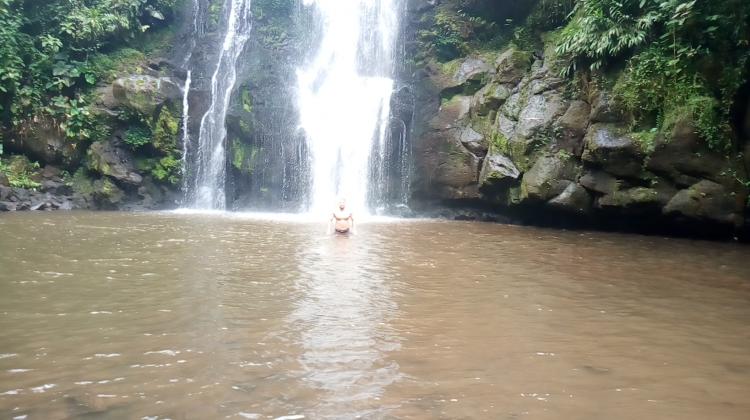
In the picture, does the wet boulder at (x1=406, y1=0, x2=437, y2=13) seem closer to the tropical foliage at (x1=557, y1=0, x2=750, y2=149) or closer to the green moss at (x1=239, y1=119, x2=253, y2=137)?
the green moss at (x1=239, y1=119, x2=253, y2=137)

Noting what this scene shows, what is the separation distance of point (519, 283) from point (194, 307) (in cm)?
390

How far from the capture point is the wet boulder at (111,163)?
16.8 m

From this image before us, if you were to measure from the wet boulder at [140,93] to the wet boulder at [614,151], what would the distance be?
540 inches

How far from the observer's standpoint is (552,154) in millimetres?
12500

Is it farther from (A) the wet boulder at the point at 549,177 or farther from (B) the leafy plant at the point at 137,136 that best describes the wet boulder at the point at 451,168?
(B) the leafy plant at the point at 137,136

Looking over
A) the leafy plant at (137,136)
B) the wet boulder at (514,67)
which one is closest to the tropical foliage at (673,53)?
the wet boulder at (514,67)

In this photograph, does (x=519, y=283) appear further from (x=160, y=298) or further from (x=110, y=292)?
(x=110, y=292)

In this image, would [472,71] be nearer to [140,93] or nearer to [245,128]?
[245,128]

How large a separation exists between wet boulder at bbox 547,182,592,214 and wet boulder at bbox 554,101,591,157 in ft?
2.75

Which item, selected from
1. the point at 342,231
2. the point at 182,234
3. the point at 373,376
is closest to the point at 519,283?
the point at 373,376

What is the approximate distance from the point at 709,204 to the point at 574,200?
2675mm

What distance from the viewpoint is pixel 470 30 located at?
17297 mm

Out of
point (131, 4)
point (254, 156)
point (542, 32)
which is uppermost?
point (131, 4)

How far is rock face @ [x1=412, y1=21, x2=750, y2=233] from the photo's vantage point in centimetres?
1029
